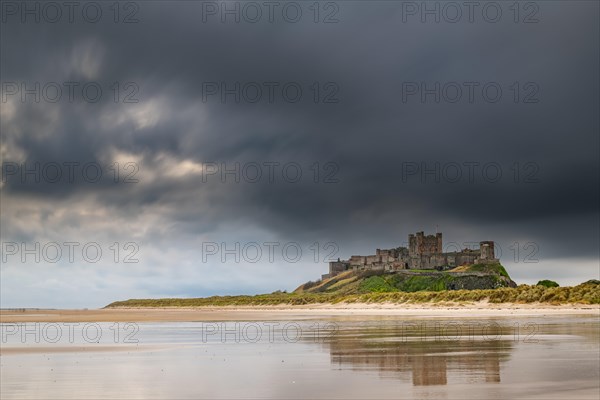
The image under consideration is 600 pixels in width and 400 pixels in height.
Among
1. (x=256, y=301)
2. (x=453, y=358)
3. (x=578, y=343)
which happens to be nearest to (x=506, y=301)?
(x=578, y=343)

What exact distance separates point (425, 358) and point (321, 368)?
3.21m

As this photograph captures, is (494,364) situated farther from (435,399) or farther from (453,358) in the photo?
(435,399)

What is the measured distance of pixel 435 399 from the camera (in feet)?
37.5

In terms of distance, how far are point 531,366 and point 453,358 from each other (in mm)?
2405

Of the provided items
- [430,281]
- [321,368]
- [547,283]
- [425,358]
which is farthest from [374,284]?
[321,368]

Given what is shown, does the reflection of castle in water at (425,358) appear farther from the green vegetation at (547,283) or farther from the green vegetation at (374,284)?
the green vegetation at (374,284)

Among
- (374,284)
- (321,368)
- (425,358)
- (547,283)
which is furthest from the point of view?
(374,284)

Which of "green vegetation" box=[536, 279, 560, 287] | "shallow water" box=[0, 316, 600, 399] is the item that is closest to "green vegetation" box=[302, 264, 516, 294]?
"green vegetation" box=[536, 279, 560, 287]

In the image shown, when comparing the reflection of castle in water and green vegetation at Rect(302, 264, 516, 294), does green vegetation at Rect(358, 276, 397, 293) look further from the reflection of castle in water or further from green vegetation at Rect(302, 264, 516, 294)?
the reflection of castle in water

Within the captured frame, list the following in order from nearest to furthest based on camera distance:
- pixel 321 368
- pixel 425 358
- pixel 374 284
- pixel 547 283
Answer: pixel 321 368
pixel 425 358
pixel 547 283
pixel 374 284

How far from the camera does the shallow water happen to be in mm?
12727

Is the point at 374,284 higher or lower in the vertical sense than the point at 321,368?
lower

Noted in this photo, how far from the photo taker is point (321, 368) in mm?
16312

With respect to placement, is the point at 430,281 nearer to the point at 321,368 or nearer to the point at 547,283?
the point at 547,283
